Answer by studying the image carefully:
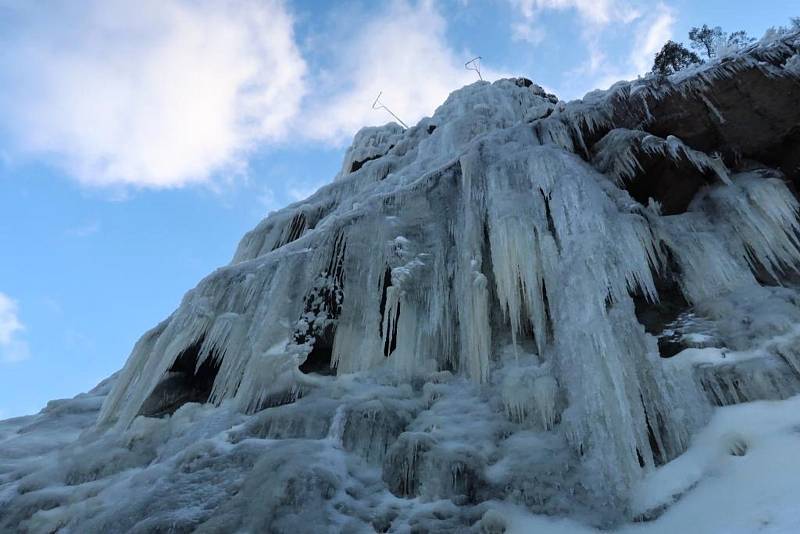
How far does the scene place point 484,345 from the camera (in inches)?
293

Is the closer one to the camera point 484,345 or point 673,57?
point 484,345

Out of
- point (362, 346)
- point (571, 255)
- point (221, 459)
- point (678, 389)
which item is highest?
point (571, 255)

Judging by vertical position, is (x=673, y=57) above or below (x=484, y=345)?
above

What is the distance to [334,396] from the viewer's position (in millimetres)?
7387

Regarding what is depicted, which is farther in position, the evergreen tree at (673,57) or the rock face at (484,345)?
the evergreen tree at (673,57)

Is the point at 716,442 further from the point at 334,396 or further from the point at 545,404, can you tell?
the point at 334,396

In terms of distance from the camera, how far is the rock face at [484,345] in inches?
223

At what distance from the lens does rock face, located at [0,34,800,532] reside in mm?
5656

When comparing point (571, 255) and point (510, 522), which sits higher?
point (571, 255)

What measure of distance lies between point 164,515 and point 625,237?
6.57 metres

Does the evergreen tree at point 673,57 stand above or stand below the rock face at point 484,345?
above

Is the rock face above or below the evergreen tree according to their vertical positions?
below

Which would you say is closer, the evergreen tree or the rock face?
the rock face

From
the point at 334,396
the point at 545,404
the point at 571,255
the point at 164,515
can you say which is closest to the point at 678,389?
the point at 545,404
